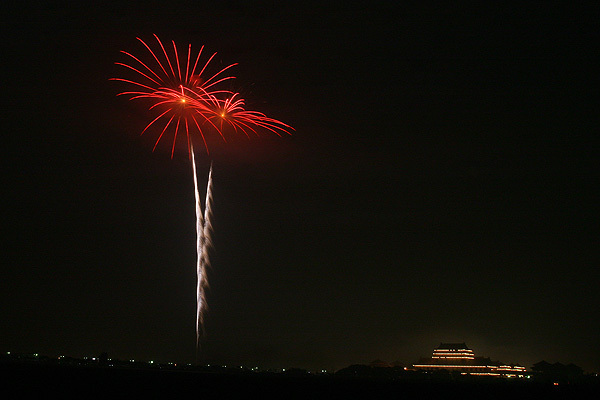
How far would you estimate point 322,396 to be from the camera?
123 feet

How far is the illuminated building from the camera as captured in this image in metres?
147

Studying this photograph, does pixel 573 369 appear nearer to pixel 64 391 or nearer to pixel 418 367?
pixel 418 367

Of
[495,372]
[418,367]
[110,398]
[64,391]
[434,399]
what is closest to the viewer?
[110,398]

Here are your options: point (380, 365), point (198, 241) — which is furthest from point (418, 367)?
point (198, 241)

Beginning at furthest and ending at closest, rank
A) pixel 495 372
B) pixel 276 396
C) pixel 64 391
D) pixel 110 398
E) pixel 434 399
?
pixel 495 372, pixel 434 399, pixel 276 396, pixel 64 391, pixel 110 398

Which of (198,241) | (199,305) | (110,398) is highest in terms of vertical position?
(198,241)

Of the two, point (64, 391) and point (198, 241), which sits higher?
point (198, 241)

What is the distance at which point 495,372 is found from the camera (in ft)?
486

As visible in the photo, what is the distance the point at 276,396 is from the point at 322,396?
3.38 meters

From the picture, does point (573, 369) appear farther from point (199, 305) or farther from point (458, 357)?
→ point (199, 305)

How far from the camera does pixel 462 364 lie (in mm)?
153125

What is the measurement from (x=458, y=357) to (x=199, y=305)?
434 ft

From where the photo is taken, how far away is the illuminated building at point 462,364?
483 feet

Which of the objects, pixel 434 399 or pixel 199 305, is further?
pixel 434 399
